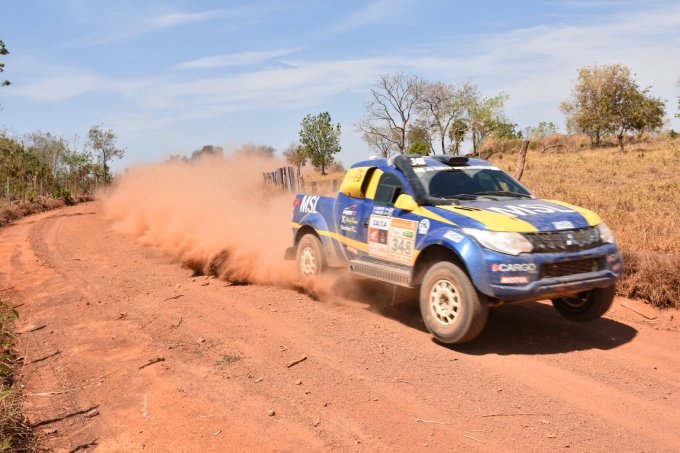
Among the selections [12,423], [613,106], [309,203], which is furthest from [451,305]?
[613,106]

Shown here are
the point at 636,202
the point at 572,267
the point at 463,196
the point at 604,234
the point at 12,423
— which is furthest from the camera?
the point at 636,202

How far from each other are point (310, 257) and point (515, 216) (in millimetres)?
3481

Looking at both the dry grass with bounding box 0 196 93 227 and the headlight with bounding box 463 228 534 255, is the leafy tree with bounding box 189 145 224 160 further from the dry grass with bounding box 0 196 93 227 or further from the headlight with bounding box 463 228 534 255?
the headlight with bounding box 463 228 534 255

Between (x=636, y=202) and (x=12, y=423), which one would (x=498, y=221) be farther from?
(x=636, y=202)

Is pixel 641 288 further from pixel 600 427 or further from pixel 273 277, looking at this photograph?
pixel 273 277

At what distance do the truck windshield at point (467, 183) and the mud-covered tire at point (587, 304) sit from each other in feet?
4.48

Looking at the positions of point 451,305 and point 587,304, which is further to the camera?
point 587,304

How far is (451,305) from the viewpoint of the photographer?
5965 mm

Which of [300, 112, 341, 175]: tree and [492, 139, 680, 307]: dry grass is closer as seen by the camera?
[492, 139, 680, 307]: dry grass

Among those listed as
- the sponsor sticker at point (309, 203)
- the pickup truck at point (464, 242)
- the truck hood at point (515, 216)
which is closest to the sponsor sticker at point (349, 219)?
the pickup truck at point (464, 242)

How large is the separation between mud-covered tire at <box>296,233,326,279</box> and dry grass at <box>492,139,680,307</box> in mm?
4122

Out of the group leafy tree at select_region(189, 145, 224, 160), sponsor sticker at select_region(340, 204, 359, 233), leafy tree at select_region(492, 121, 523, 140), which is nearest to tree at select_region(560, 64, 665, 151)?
leafy tree at select_region(492, 121, 523, 140)

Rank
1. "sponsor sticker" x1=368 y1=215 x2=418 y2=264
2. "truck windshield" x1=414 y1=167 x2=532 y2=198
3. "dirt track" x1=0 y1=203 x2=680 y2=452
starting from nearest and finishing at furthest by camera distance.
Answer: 1. "dirt track" x1=0 y1=203 x2=680 y2=452
2. "sponsor sticker" x1=368 y1=215 x2=418 y2=264
3. "truck windshield" x1=414 y1=167 x2=532 y2=198

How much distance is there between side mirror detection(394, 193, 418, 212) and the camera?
21.8 feet
